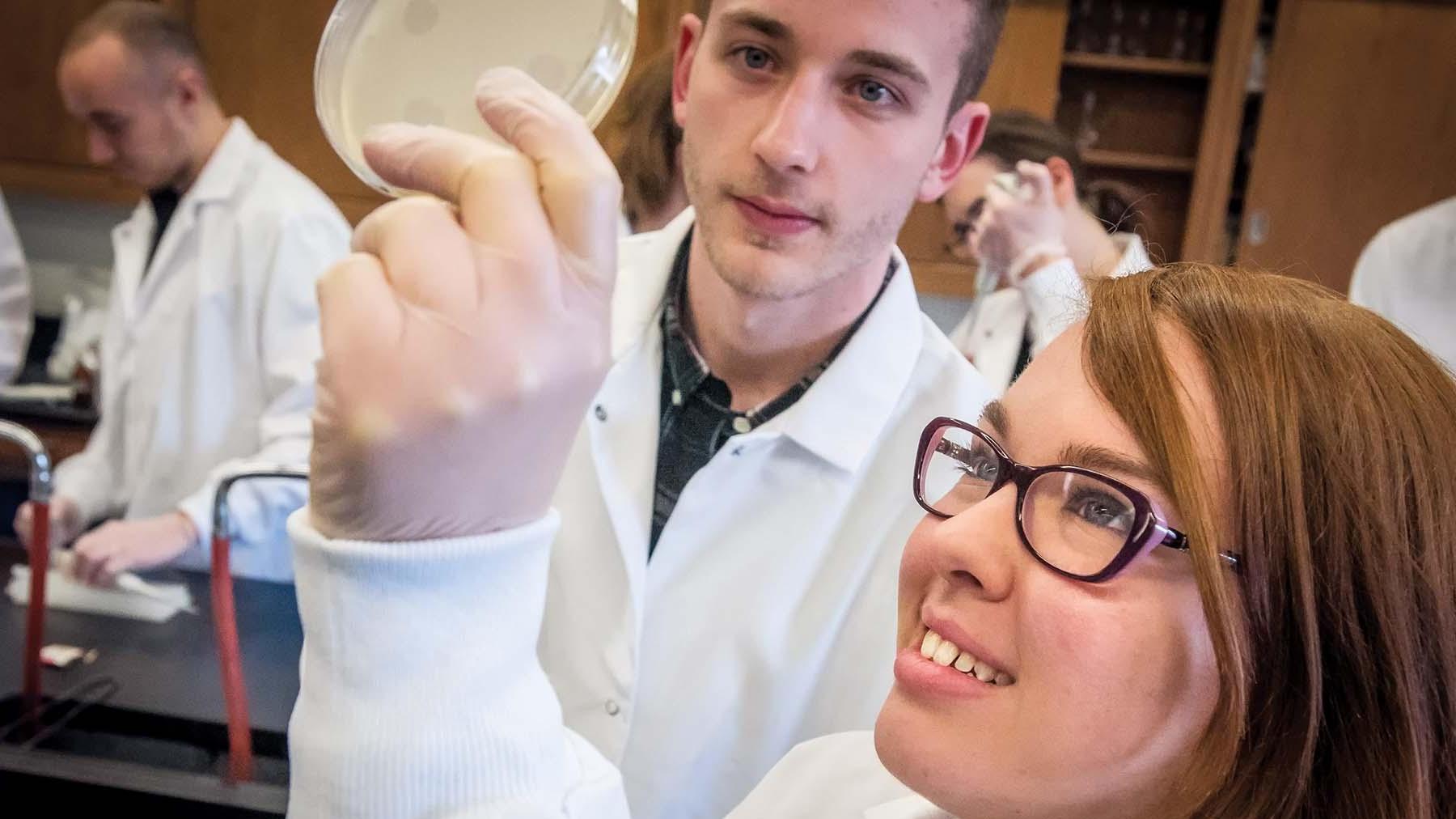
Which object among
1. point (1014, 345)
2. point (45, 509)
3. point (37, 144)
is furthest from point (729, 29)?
point (37, 144)

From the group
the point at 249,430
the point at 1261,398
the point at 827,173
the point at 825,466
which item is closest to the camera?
the point at 1261,398

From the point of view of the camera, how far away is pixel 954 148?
0.90m

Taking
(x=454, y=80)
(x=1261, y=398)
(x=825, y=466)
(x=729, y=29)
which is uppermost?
(x=729, y=29)

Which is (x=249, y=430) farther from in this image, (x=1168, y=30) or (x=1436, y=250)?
(x=1168, y=30)

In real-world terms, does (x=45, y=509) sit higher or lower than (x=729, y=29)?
lower

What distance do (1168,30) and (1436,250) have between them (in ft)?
3.84

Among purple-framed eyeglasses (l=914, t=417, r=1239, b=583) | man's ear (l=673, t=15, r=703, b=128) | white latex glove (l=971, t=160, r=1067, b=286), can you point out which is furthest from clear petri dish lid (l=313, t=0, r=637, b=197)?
white latex glove (l=971, t=160, r=1067, b=286)

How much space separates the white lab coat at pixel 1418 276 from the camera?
1.56 metres

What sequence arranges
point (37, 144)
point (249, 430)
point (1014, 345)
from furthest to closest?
point (37, 144) → point (1014, 345) → point (249, 430)

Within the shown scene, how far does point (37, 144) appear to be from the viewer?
2438mm

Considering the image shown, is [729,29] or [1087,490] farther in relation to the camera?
[729,29]

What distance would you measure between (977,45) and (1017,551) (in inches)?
20.0

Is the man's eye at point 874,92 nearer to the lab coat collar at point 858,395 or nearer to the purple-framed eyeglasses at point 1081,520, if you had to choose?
the lab coat collar at point 858,395

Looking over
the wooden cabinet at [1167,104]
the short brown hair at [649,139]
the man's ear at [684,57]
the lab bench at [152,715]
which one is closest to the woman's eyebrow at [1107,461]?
the man's ear at [684,57]
